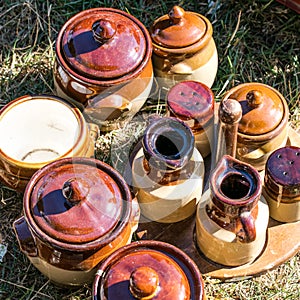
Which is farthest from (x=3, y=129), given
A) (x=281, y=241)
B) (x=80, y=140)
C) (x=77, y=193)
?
(x=281, y=241)

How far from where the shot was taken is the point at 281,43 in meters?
2.57

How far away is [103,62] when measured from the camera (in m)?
2.00

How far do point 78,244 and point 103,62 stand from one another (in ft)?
1.84

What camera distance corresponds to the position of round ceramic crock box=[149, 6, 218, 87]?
2.11 metres

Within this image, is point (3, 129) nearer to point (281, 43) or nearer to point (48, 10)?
point (48, 10)

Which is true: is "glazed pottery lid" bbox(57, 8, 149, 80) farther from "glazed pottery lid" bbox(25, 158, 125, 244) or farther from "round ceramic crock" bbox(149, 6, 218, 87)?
"glazed pottery lid" bbox(25, 158, 125, 244)

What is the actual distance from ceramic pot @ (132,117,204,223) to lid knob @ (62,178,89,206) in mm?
187

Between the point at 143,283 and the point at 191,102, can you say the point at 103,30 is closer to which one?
the point at 191,102

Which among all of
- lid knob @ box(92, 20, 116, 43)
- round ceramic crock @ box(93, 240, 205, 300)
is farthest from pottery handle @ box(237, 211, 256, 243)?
lid knob @ box(92, 20, 116, 43)

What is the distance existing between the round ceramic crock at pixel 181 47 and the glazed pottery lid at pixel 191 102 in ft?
0.47

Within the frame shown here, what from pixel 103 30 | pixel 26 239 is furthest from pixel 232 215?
pixel 103 30

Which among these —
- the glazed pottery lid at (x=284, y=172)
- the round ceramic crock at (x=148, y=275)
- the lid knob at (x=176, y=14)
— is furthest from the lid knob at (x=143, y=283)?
the lid knob at (x=176, y=14)

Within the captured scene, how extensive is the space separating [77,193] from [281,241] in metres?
0.63

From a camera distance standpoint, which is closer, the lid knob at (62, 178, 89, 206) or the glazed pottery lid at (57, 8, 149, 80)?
the lid knob at (62, 178, 89, 206)
